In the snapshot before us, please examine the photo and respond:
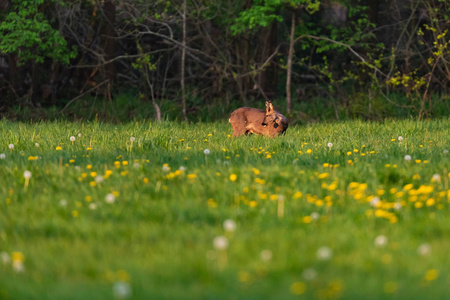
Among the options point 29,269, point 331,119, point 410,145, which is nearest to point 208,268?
point 29,269

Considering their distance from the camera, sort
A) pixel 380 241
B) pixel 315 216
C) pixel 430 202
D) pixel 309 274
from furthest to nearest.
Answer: pixel 430 202 → pixel 315 216 → pixel 380 241 → pixel 309 274

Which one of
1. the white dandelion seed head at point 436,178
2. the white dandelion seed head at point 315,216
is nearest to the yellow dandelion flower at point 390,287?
the white dandelion seed head at point 315,216

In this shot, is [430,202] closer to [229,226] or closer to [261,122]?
[229,226]

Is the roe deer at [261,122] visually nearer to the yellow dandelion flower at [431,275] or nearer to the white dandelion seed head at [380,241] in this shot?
the white dandelion seed head at [380,241]

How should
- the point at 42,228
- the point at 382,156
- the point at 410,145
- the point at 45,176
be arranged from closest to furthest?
1. the point at 42,228
2. the point at 45,176
3. the point at 382,156
4. the point at 410,145

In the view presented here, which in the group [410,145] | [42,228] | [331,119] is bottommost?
[331,119]

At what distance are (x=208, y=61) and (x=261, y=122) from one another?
33.1 feet

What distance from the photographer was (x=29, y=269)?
178 inches

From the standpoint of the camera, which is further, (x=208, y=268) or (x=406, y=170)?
(x=406, y=170)

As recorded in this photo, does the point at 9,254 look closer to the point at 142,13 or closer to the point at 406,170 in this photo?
the point at 406,170

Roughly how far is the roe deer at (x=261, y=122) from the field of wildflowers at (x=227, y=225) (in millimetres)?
2185

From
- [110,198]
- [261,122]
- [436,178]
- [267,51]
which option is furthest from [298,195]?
[267,51]

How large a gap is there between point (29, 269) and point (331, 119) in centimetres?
1374

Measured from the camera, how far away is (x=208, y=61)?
21.7 metres
